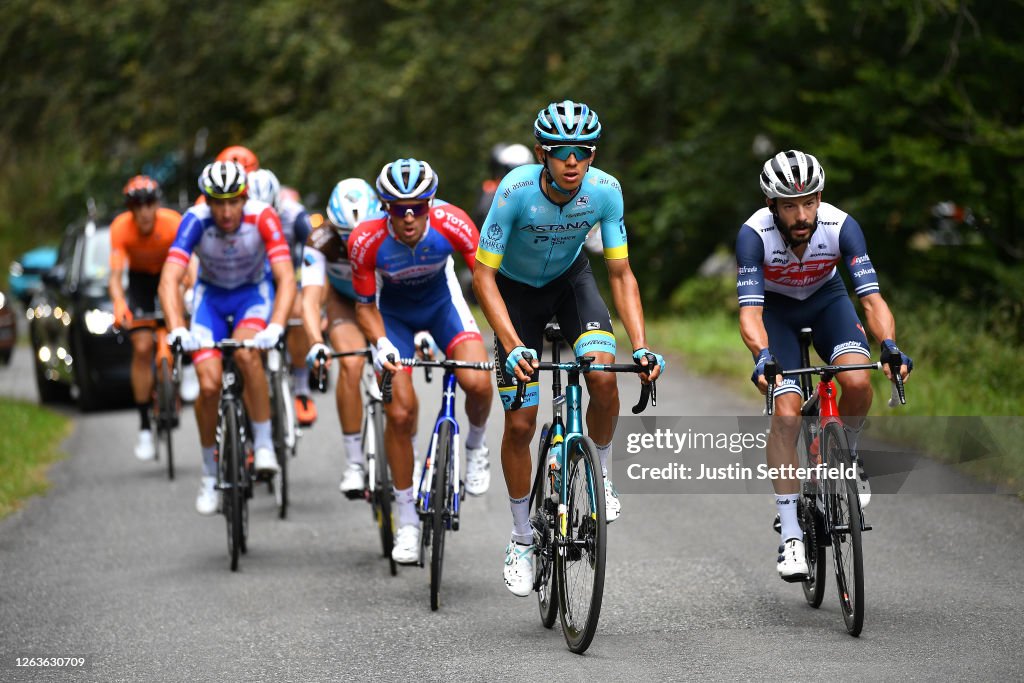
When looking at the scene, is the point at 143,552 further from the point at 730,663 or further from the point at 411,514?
the point at 730,663

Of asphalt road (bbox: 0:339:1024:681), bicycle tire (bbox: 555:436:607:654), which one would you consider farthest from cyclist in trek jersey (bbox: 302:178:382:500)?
bicycle tire (bbox: 555:436:607:654)

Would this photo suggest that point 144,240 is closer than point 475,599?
No

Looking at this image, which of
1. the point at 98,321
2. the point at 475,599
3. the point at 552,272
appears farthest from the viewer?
the point at 98,321

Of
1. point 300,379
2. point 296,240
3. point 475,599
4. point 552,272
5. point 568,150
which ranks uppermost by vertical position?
point 568,150

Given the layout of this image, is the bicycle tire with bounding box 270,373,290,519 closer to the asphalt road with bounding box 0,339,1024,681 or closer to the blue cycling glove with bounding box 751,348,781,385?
the asphalt road with bounding box 0,339,1024,681

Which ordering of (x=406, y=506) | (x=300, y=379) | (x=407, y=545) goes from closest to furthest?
1. (x=407, y=545)
2. (x=406, y=506)
3. (x=300, y=379)

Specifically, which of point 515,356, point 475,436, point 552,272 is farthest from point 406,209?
point 515,356

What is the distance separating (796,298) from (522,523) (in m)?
1.78

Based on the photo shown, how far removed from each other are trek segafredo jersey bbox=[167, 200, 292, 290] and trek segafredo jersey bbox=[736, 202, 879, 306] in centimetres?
333

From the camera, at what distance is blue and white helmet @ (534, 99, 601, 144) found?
21.2ft

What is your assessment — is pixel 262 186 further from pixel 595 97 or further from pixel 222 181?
pixel 595 97

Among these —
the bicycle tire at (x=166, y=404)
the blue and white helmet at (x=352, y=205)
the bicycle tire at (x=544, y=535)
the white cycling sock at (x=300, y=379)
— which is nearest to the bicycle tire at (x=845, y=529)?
the bicycle tire at (x=544, y=535)

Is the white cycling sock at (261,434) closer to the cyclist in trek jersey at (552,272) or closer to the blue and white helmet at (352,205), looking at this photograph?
the blue and white helmet at (352,205)

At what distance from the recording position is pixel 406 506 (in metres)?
7.86
